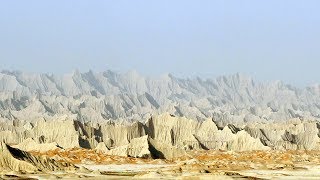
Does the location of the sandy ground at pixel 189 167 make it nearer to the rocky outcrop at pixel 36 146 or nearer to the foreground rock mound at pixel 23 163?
the foreground rock mound at pixel 23 163

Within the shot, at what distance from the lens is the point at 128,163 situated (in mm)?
150125

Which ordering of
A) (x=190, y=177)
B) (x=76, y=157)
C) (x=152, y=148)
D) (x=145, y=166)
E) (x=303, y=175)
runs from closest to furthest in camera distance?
(x=190, y=177) < (x=303, y=175) < (x=145, y=166) < (x=76, y=157) < (x=152, y=148)

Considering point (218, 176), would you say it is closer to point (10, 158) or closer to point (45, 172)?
point (45, 172)

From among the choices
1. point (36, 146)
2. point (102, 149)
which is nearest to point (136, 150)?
point (102, 149)

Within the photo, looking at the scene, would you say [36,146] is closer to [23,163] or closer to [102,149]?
[102,149]

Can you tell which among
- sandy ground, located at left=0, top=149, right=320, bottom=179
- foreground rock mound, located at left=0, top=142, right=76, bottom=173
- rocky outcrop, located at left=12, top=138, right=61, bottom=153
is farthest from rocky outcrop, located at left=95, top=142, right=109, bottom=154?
foreground rock mound, located at left=0, top=142, right=76, bottom=173

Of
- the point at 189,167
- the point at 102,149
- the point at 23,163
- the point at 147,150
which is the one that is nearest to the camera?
the point at 23,163

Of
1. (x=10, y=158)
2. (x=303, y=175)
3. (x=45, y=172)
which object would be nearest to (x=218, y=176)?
(x=303, y=175)

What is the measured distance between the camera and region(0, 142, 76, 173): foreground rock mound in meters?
119

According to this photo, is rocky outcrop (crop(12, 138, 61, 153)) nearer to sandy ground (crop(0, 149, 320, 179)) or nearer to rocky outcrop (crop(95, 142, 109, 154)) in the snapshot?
sandy ground (crop(0, 149, 320, 179))

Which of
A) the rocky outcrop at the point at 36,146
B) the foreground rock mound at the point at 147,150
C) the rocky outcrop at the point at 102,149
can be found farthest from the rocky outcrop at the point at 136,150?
the rocky outcrop at the point at 36,146

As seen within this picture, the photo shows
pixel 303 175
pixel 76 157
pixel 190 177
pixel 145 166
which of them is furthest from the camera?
pixel 76 157

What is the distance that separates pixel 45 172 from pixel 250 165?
158 ft

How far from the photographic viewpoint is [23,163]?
12006cm
